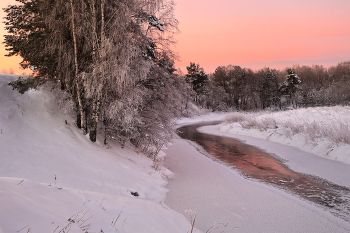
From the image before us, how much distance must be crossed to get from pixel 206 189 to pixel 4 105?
7.73 m

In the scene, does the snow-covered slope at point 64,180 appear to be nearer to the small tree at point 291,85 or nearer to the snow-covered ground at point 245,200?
the snow-covered ground at point 245,200

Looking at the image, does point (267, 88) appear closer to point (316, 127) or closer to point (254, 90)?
point (254, 90)

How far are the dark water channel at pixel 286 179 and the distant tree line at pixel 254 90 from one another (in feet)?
124

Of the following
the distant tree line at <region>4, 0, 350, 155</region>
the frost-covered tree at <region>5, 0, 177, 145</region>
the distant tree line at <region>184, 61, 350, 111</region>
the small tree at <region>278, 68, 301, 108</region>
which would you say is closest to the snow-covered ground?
the distant tree line at <region>4, 0, 350, 155</region>

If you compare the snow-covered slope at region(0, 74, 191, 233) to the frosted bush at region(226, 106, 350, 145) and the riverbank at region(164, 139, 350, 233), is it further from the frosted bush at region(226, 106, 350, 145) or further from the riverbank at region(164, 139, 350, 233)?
the frosted bush at region(226, 106, 350, 145)

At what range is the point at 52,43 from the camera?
26.6ft

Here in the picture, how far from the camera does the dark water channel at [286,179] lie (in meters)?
6.18

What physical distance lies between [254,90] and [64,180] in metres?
60.5

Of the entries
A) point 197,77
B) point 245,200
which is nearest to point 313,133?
point 245,200

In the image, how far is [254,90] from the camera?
6022cm

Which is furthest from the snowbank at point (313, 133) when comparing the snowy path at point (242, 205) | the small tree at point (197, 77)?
the small tree at point (197, 77)

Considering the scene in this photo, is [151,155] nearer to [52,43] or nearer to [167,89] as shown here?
[167,89]

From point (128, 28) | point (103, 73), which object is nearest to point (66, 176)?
point (103, 73)

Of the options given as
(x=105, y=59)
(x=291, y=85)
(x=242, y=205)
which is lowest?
(x=242, y=205)
